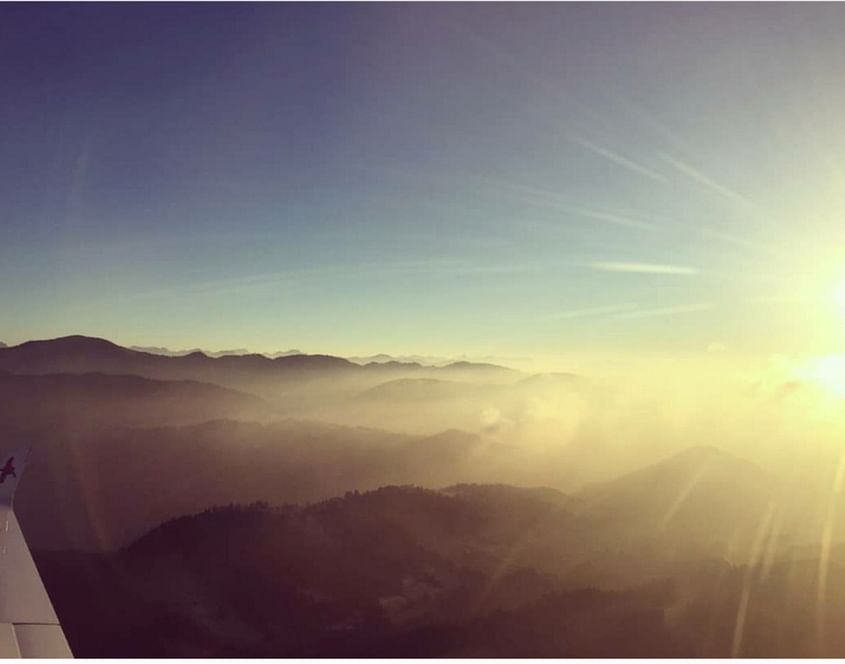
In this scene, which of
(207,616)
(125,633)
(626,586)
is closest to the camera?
(125,633)

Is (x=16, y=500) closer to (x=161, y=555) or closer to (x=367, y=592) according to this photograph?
(x=161, y=555)

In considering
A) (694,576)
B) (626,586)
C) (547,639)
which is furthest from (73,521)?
(694,576)

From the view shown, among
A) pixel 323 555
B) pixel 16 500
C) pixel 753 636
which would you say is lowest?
pixel 753 636

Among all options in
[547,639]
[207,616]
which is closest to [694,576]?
[547,639]

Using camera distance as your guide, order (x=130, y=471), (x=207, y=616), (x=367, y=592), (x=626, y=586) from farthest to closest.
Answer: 1. (x=130, y=471)
2. (x=626, y=586)
3. (x=367, y=592)
4. (x=207, y=616)

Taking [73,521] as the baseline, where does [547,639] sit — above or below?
below

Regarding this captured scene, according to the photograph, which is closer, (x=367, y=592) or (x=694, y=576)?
(x=367, y=592)
